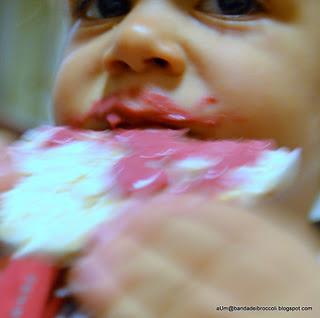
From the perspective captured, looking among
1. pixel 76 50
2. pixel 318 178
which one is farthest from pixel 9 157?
pixel 318 178

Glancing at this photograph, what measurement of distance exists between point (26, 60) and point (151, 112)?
1.04m

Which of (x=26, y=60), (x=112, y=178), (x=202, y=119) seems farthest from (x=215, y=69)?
(x=26, y=60)

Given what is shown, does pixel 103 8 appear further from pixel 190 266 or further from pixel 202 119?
pixel 190 266

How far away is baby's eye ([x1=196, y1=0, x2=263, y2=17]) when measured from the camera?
2.37 feet

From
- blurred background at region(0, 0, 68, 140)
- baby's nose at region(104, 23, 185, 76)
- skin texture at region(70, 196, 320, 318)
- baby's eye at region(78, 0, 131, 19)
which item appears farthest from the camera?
blurred background at region(0, 0, 68, 140)

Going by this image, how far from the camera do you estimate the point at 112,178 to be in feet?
1.76

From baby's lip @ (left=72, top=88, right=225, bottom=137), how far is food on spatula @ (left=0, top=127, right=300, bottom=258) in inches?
1.1

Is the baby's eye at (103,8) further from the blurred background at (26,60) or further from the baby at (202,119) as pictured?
the blurred background at (26,60)

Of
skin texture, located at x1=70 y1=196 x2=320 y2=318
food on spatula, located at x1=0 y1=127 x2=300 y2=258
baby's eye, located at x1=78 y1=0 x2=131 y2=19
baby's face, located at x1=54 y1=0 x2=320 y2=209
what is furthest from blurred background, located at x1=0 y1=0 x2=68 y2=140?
skin texture, located at x1=70 y1=196 x2=320 y2=318

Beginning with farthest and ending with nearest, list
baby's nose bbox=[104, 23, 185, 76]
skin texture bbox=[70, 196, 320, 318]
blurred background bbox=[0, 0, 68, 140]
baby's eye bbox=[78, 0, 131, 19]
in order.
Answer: blurred background bbox=[0, 0, 68, 140] < baby's eye bbox=[78, 0, 131, 19] < baby's nose bbox=[104, 23, 185, 76] < skin texture bbox=[70, 196, 320, 318]

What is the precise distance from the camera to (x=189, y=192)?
0.51m

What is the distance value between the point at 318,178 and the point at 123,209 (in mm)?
380

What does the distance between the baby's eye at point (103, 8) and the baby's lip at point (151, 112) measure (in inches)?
6.5

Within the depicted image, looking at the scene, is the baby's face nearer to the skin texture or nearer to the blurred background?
the skin texture
